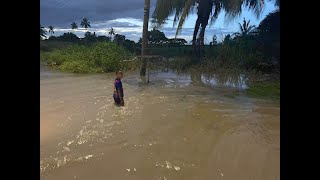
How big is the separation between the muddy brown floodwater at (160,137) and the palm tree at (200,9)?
21.7ft

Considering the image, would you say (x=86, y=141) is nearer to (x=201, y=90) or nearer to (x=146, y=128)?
(x=146, y=128)

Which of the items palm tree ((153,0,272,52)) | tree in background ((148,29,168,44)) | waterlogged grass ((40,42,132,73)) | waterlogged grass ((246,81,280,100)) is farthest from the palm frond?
tree in background ((148,29,168,44))

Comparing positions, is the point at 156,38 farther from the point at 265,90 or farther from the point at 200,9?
the point at 265,90

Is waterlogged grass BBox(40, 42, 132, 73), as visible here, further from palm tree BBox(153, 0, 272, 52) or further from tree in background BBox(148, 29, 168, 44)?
tree in background BBox(148, 29, 168, 44)

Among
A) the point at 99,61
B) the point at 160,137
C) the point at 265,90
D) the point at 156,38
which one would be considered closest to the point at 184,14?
the point at 99,61

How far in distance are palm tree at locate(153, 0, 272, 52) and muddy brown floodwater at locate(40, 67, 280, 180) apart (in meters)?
6.61

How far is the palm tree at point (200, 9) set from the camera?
14906mm

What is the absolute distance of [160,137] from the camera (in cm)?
555

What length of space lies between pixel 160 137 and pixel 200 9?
1257cm

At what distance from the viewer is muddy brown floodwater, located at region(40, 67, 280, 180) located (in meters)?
4.26

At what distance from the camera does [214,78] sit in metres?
13.4

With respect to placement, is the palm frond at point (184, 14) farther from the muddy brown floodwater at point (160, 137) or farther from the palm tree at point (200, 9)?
the muddy brown floodwater at point (160, 137)
